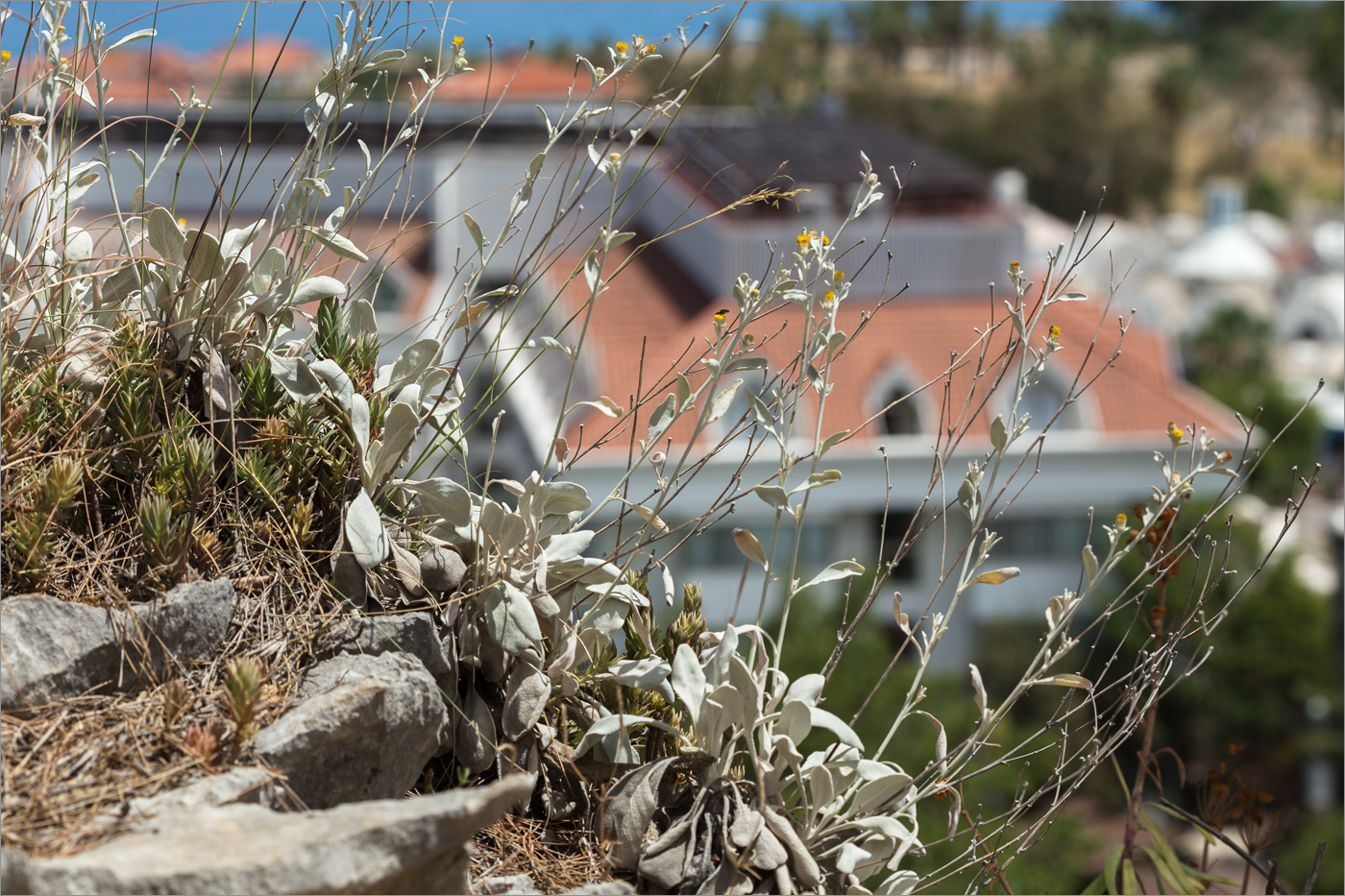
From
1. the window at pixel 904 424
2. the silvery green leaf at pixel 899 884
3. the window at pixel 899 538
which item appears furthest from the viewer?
the window at pixel 904 424

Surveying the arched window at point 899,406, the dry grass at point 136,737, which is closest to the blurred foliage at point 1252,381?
the arched window at point 899,406

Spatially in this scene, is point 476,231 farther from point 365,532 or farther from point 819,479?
point 819,479

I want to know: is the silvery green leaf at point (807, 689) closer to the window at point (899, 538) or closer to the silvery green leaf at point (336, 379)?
the silvery green leaf at point (336, 379)

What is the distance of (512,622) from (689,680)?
0.27m

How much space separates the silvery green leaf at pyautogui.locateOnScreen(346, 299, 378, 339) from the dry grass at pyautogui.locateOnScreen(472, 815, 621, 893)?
76cm

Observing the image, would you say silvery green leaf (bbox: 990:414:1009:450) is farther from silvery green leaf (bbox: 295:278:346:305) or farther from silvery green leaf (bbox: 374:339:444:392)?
silvery green leaf (bbox: 295:278:346:305)

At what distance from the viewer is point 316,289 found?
1773 mm

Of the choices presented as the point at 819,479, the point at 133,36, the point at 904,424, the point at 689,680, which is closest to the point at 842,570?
the point at 819,479

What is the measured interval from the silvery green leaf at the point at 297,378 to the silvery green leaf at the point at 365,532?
0.56ft

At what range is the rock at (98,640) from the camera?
146cm

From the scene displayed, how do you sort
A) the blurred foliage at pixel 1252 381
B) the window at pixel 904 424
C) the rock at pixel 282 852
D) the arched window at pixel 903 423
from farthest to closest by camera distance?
the blurred foliage at pixel 1252 381, the window at pixel 904 424, the arched window at pixel 903 423, the rock at pixel 282 852

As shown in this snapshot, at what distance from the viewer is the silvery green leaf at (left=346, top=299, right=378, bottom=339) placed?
1.85 metres

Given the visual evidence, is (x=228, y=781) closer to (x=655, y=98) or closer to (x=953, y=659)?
(x=655, y=98)

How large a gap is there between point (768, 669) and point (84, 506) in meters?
0.99
